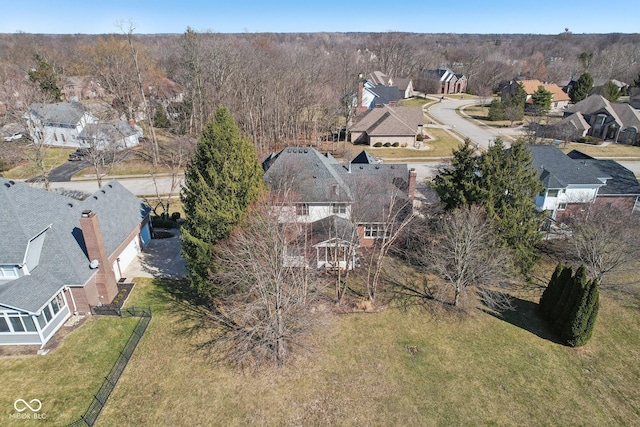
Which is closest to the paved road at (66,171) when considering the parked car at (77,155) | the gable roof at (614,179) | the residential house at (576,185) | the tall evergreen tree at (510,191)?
the parked car at (77,155)

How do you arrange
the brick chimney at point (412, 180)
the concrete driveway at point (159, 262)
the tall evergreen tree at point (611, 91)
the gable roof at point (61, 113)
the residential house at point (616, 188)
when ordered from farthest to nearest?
the tall evergreen tree at point (611, 91), the gable roof at point (61, 113), the residential house at point (616, 188), the brick chimney at point (412, 180), the concrete driveway at point (159, 262)

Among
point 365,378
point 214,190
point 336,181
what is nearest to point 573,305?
point 365,378

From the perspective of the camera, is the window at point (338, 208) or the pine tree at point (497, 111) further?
the pine tree at point (497, 111)

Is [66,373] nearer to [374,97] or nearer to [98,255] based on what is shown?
[98,255]

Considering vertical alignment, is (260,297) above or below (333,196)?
below

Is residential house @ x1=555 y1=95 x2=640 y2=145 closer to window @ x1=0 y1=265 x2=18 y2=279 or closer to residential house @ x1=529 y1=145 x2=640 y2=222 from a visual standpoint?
residential house @ x1=529 y1=145 x2=640 y2=222

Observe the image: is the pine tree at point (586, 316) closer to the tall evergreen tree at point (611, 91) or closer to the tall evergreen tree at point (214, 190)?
the tall evergreen tree at point (214, 190)
